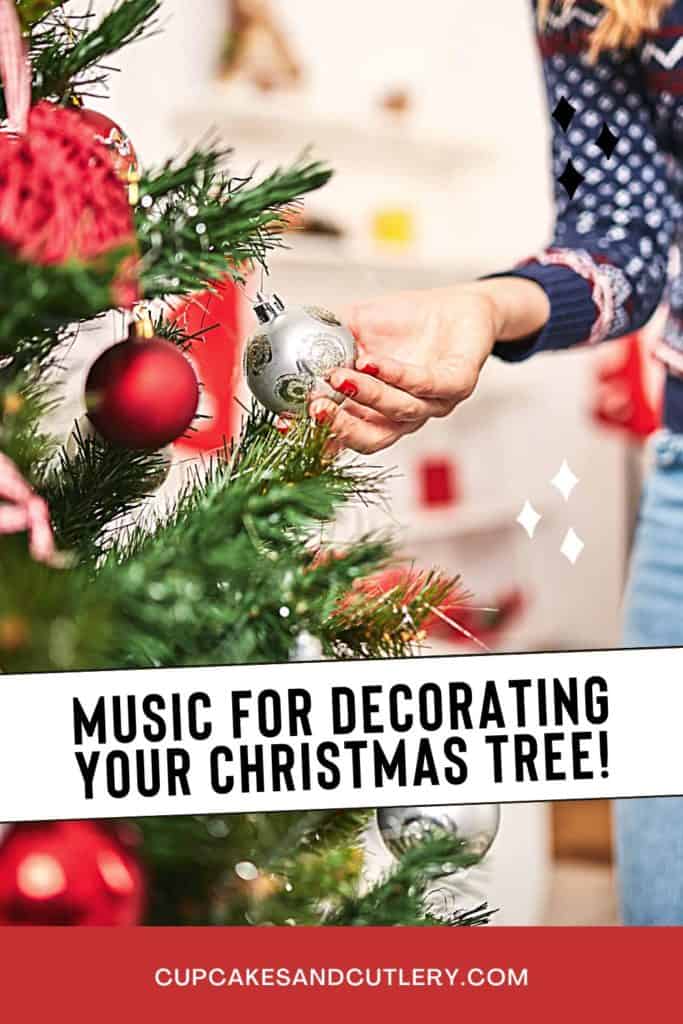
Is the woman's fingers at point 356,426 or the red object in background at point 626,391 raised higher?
the red object in background at point 626,391

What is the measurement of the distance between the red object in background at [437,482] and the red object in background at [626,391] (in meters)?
0.43

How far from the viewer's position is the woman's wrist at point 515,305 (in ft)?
1.88

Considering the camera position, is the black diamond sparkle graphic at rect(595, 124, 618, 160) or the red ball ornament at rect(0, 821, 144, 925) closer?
the red ball ornament at rect(0, 821, 144, 925)

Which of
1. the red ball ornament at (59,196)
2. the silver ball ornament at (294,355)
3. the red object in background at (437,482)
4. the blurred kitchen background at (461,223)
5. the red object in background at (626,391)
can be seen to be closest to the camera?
the red ball ornament at (59,196)

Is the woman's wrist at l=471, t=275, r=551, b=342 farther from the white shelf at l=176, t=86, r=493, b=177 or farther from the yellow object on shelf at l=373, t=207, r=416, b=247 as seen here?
the yellow object on shelf at l=373, t=207, r=416, b=247

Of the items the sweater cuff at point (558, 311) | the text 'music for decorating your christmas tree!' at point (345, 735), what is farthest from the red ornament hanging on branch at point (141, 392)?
the sweater cuff at point (558, 311)

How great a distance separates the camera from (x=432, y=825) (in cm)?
51

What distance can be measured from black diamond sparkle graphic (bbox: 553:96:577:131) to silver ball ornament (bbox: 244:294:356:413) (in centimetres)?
28

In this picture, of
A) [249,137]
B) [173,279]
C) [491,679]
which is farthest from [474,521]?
[173,279]

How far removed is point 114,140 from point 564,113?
13.0 inches

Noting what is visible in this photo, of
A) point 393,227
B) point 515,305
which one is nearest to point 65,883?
point 515,305

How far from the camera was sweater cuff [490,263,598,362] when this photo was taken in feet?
1.99

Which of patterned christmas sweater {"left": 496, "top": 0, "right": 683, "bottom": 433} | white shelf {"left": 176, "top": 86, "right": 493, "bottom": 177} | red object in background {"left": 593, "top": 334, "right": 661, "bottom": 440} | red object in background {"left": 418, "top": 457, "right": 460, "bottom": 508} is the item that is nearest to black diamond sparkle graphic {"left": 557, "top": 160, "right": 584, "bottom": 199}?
patterned christmas sweater {"left": 496, "top": 0, "right": 683, "bottom": 433}

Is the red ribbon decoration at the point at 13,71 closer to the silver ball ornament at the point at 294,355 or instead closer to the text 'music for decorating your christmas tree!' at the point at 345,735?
the silver ball ornament at the point at 294,355
